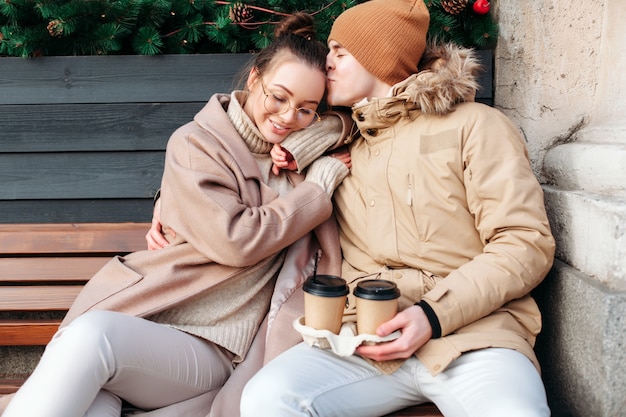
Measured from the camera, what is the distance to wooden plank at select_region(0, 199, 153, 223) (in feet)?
9.85

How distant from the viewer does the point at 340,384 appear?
6.72ft

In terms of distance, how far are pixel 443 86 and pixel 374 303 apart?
0.84 meters

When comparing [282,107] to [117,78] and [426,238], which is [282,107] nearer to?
[426,238]

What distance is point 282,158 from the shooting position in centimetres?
245

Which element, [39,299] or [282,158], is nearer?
[282,158]

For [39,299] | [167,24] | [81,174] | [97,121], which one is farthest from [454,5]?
[39,299]

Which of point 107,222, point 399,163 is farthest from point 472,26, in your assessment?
point 107,222

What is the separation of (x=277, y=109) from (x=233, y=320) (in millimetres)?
797

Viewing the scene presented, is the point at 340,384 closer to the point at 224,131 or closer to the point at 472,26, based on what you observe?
the point at 224,131

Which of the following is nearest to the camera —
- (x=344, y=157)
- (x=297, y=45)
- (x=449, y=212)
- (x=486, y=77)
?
(x=449, y=212)

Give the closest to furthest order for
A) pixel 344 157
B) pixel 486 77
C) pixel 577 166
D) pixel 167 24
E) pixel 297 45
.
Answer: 1. pixel 577 166
2. pixel 297 45
3. pixel 344 157
4. pixel 486 77
5. pixel 167 24

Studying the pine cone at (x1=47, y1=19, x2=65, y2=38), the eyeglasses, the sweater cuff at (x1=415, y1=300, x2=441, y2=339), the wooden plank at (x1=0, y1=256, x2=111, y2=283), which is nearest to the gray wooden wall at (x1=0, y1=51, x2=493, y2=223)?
the pine cone at (x1=47, y1=19, x2=65, y2=38)

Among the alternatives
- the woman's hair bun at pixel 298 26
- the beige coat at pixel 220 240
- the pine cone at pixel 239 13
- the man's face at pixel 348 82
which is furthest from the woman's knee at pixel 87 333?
the pine cone at pixel 239 13

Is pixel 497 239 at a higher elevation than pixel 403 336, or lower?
higher
